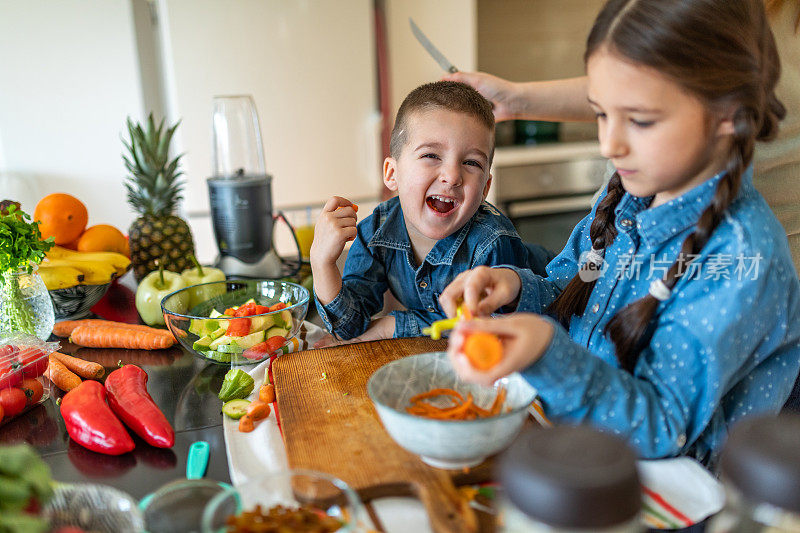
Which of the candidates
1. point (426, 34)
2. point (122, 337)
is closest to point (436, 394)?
point (122, 337)

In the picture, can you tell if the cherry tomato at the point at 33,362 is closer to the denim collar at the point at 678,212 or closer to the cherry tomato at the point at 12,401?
the cherry tomato at the point at 12,401

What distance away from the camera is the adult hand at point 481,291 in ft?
3.40

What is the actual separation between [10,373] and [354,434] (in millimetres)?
616

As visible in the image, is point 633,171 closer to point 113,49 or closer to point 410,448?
point 410,448

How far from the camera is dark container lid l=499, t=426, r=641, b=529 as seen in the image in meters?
0.57

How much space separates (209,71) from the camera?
133 inches

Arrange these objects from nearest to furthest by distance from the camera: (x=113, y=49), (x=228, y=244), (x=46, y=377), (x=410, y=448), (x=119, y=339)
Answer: (x=410, y=448) < (x=46, y=377) < (x=119, y=339) < (x=228, y=244) < (x=113, y=49)

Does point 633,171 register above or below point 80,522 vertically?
above

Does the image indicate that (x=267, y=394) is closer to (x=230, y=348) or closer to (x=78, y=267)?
(x=230, y=348)

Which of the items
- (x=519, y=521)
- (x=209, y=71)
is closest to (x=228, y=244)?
(x=519, y=521)

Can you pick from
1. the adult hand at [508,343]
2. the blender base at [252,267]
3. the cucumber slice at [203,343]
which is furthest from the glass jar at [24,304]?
the adult hand at [508,343]

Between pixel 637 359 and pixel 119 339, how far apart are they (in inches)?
42.0

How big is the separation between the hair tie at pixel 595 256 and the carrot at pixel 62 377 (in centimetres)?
99

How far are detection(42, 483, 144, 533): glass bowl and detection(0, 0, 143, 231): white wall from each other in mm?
3089
